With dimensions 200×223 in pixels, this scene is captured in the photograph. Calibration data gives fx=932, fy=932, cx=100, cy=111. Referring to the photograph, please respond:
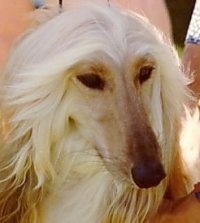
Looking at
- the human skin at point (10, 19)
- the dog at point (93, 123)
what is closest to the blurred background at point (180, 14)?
the human skin at point (10, 19)

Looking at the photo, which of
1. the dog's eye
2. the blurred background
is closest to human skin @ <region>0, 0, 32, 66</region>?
the dog's eye

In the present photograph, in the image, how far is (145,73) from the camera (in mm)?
1726

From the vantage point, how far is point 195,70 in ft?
7.07

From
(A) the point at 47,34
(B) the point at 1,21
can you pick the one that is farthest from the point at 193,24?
(A) the point at 47,34

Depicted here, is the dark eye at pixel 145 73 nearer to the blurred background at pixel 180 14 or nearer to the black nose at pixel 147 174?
the black nose at pixel 147 174

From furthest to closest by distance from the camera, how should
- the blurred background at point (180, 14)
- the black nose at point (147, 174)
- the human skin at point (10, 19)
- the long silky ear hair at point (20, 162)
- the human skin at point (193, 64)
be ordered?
the blurred background at point (180, 14), the human skin at point (10, 19), the human skin at point (193, 64), the long silky ear hair at point (20, 162), the black nose at point (147, 174)

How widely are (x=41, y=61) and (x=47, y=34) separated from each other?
0.05 meters

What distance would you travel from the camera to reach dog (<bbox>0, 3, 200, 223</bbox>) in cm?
169

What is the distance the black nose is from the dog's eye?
0.56 feet

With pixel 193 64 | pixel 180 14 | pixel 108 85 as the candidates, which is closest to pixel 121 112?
pixel 108 85

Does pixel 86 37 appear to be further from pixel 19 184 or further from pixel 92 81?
pixel 19 184

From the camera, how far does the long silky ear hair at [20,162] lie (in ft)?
5.82

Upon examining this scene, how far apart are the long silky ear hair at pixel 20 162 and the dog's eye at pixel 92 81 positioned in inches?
4.0

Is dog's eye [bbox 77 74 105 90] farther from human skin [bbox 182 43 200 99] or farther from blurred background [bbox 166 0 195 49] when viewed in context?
blurred background [bbox 166 0 195 49]
